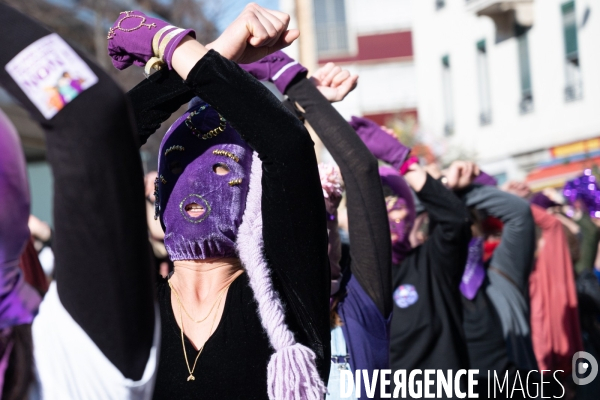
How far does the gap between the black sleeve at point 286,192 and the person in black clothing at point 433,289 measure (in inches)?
75.0

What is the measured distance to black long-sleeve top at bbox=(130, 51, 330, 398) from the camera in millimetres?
1740

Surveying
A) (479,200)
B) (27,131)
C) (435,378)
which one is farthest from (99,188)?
(27,131)

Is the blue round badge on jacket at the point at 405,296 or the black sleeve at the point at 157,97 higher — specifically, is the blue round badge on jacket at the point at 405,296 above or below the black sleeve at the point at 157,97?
below

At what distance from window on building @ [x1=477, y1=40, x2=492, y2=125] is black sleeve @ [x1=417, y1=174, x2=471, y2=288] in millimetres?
16765

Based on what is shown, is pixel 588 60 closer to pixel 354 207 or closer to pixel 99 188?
pixel 354 207

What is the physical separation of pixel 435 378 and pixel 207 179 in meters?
2.39

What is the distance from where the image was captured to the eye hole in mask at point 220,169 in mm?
2158

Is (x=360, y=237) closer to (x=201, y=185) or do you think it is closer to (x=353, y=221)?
(x=353, y=221)

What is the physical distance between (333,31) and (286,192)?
29158mm

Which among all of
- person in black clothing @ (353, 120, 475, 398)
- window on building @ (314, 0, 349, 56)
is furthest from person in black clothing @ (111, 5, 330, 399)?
window on building @ (314, 0, 349, 56)

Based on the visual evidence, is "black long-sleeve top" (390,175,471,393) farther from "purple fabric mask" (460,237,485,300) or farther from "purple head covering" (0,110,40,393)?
"purple head covering" (0,110,40,393)

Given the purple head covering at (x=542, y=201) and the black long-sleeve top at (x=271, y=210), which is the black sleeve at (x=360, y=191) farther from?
the purple head covering at (x=542, y=201)

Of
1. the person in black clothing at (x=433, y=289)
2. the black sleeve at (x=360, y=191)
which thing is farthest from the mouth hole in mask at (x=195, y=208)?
the person in black clothing at (x=433, y=289)

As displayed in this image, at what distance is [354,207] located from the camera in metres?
2.82
